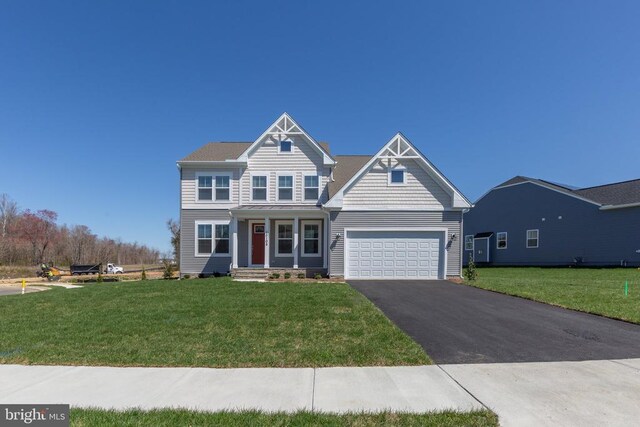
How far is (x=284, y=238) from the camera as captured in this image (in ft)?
55.1

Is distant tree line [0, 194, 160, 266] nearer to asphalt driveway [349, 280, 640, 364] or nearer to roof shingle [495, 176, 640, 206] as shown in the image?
asphalt driveway [349, 280, 640, 364]

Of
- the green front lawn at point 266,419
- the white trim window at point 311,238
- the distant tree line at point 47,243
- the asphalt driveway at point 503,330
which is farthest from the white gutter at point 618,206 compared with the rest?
the distant tree line at point 47,243

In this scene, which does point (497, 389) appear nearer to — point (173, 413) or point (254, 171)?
point (173, 413)

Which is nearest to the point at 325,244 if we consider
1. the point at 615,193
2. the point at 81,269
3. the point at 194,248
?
the point at 194,248

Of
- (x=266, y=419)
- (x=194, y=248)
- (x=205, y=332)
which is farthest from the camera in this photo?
(x=194, y=248)

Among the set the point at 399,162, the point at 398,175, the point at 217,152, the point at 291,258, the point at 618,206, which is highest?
the point at 217,152

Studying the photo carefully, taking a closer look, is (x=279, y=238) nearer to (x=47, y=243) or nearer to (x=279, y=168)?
(x=279, y=168)

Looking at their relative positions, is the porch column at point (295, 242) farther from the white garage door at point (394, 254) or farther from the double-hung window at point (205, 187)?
the double-hung window at point (205, 187)

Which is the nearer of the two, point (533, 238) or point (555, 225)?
point (555, 225)

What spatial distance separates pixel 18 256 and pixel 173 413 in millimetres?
45721

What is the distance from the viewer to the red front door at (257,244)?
16938 millimetres

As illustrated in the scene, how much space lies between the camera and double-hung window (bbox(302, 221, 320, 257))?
651 inches

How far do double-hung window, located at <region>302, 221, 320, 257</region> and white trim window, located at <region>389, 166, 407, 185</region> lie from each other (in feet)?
15.0

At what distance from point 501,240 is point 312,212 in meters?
21.1
